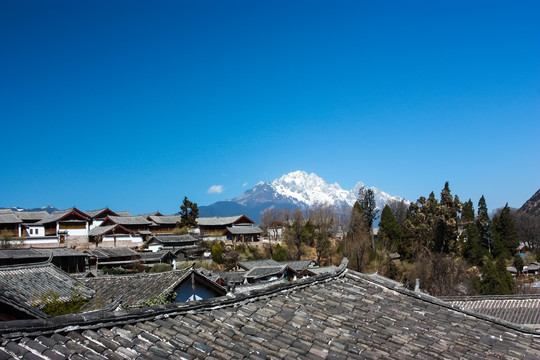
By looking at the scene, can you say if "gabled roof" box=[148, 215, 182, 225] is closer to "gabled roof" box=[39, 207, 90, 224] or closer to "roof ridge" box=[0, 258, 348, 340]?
"gabled roof" box=[39, 207, 90, 224]

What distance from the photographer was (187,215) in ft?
215

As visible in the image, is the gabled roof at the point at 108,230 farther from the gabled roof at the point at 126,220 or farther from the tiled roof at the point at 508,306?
the tiled roof at the point at 508,306

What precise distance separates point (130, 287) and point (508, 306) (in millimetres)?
17326

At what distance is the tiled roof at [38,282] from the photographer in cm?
1611

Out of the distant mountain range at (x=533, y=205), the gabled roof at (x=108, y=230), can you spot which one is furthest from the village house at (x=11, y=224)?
the distant mountain range at (x=533, y=205)

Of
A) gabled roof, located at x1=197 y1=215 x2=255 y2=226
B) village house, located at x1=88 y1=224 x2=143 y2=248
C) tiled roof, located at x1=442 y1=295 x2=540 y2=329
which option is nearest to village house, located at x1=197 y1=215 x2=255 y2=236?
gabled roof, located at x1=197 y1=215 x2=255 y2=226

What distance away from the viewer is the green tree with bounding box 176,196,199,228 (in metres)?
64.0

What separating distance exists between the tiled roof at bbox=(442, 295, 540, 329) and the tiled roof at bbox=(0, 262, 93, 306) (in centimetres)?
1636

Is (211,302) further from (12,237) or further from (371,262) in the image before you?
(12,237)

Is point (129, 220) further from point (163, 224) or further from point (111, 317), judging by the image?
point (111, 317)

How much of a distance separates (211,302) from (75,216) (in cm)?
5441

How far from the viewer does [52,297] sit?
16.0 m

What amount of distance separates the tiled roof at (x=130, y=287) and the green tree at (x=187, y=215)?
4512 centimetres

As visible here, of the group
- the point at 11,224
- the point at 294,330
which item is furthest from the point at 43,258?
the point at 294,330
